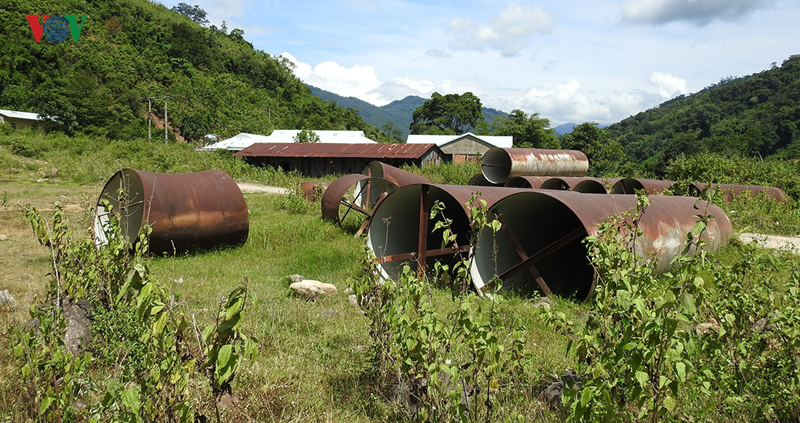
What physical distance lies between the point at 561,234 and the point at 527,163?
9835 millimetres

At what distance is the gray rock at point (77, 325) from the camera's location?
4.01 meters

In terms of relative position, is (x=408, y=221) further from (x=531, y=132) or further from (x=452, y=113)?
(x=452, y=113)

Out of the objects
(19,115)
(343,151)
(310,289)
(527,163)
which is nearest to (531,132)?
(343,151)

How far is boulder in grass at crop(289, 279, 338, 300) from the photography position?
6043 mm

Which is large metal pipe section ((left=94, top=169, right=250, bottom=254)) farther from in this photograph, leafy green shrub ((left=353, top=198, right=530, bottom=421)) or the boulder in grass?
leafy green shrub ((left=353, top=198, right=530, bottom=421))

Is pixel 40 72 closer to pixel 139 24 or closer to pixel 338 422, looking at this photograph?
pixel 139 24

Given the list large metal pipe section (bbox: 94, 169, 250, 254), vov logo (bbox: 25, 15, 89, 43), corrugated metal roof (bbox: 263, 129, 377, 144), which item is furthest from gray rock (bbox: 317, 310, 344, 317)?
vov logo (bbox: 25, 15, 89, 43)

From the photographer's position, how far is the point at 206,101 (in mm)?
56031

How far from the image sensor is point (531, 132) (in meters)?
54.3

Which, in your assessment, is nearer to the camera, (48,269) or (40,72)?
(48,269)

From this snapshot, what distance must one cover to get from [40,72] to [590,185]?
156 ft

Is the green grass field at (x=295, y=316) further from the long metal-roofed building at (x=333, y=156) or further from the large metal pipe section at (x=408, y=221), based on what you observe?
the long metal-roofed building at (x=333, y=156)

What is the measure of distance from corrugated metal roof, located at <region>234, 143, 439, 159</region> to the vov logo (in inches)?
1245

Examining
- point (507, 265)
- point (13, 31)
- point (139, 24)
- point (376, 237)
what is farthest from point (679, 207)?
point (139, 24)
